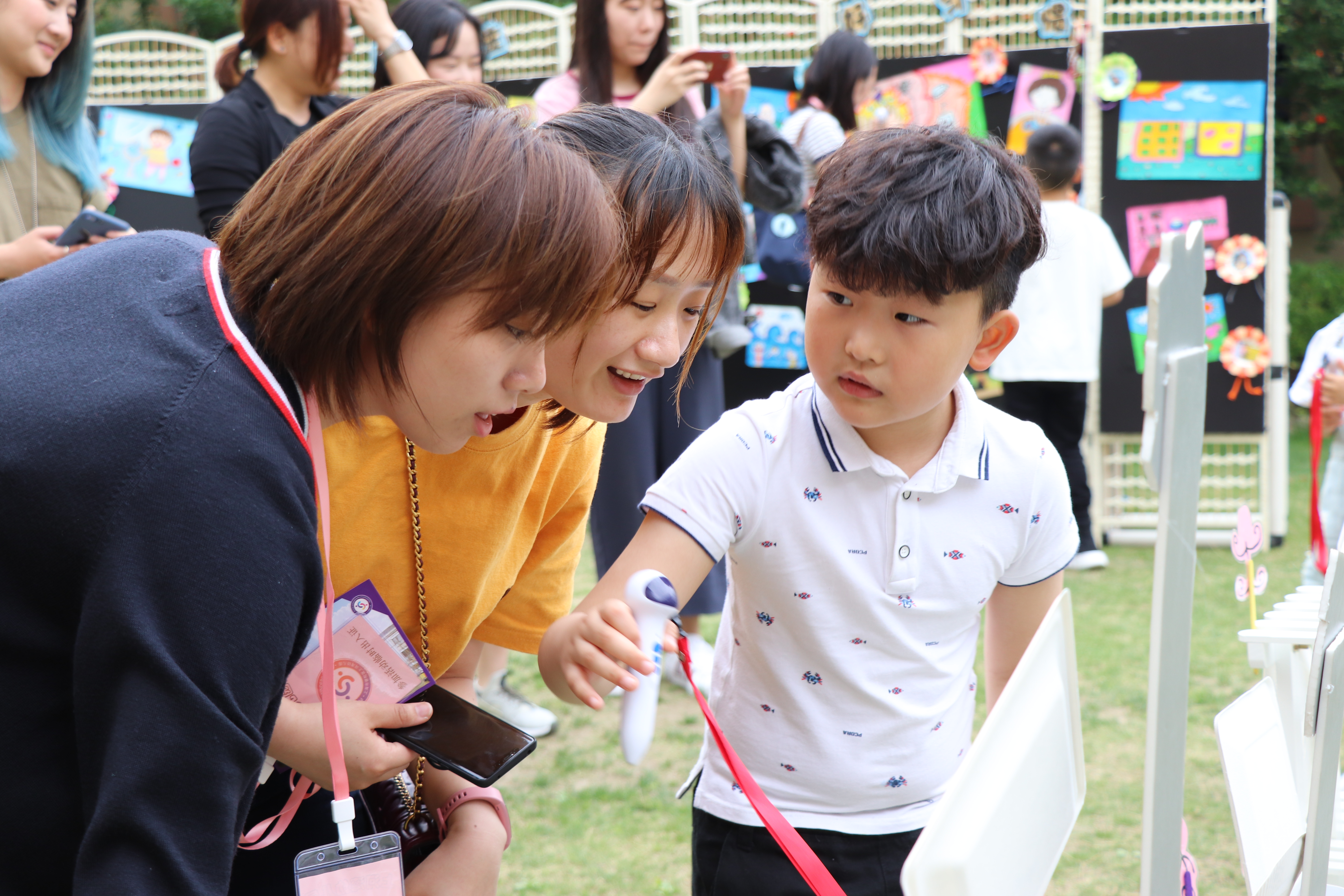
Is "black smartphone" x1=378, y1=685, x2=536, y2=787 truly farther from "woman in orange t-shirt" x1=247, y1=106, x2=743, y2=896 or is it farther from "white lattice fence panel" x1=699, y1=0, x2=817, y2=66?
"white lattice fence panel" x1=699, y1=0, x2=817, y2=66

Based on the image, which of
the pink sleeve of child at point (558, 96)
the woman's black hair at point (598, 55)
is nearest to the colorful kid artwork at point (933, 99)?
the woman's black hair at point (598, 55)

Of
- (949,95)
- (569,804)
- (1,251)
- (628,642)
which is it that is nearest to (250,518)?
(628,642)

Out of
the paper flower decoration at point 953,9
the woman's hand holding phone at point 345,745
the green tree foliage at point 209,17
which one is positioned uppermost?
the green tree foliage at point 209,17

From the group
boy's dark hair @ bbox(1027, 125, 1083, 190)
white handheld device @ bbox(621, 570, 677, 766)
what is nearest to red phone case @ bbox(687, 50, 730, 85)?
boy's dark hair @ bbox(1027, 125, 1083, 190)

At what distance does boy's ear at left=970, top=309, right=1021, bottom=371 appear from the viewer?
1.22 metres

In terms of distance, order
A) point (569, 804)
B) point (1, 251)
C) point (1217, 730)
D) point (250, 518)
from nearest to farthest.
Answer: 1. point (250, 518)
2. point (1217, 730)
3. point (1, 251)
4. point (569, 804)

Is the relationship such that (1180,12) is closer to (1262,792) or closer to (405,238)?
(1262,792)

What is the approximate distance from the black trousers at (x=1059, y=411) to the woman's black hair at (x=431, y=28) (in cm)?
235

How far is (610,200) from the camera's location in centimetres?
93

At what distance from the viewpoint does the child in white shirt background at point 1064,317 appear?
3777mm

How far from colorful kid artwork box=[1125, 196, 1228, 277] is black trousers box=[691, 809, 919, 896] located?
3.69 meters

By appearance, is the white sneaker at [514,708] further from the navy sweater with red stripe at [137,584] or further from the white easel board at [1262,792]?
the navy sweater with red stripe at [137,584]

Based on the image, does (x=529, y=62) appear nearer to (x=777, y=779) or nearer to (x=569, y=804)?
(x=569, y=804)

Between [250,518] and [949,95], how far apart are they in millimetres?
4418
